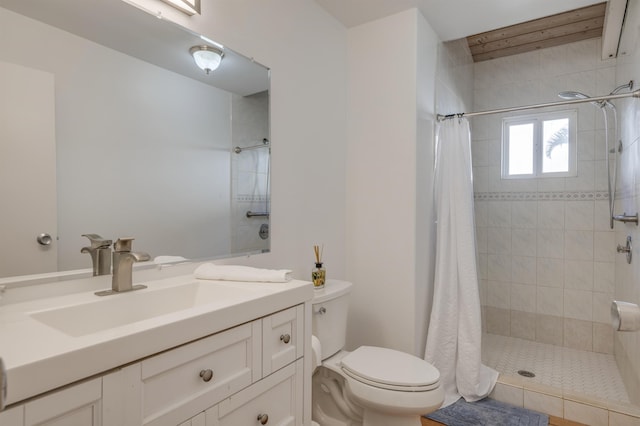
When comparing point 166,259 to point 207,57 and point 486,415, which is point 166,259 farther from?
point 486,415

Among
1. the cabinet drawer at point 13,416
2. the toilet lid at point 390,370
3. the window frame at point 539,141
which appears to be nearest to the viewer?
the cabinet drawer at point 13,416

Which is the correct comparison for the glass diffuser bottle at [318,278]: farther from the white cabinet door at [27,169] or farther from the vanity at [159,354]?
the white cabinet door at [27,169]

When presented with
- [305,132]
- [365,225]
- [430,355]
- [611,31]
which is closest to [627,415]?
[430,355]

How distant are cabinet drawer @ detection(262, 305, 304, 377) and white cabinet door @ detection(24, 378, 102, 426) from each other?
0.45 metres

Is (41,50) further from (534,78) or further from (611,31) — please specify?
(534,78)

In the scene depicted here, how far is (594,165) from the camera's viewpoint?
3.01m

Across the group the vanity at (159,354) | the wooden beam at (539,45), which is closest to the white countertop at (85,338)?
the vanity at (159,354)

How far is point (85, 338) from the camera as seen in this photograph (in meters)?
0.67

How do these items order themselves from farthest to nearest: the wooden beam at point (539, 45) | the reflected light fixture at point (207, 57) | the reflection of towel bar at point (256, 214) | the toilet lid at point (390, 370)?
the wooden beam at point (539, 45) → the reflection of towel bar at point (256, 214) → the toilet lid at point (390, 370) → the reflected light fixture at point (207, 57)

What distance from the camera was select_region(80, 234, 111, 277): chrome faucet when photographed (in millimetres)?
1118

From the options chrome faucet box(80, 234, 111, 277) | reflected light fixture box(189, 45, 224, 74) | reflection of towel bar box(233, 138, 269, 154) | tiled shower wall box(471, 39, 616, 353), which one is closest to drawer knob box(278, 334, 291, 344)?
chrome faucet box(80, 234, 111, 277)

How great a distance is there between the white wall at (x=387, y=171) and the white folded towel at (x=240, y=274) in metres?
1.17

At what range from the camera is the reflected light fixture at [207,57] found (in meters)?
1.46

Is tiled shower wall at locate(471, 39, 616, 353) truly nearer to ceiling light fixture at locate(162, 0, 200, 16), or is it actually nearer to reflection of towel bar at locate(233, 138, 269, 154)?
reflection of towel bar at locate(233, 138, 269, 154)
